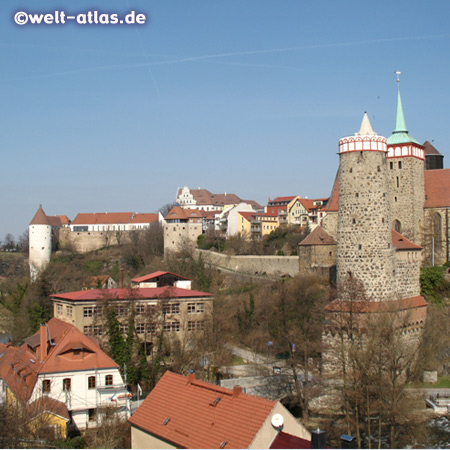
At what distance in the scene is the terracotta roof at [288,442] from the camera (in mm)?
15098

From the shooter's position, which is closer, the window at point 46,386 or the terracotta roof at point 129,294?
the window at point 46,386

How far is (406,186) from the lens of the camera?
38781 mm

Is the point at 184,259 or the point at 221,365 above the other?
the point at 184,259

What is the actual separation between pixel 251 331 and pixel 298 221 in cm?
3658

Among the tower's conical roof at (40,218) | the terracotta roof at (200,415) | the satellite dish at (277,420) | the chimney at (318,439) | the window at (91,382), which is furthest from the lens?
the tower's conical roof at (40,218)

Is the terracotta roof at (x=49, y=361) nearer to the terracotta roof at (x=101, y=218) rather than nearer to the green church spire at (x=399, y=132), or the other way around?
the green church spire at (x=399, y=132)

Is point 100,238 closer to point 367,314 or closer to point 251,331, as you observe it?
point 251,331

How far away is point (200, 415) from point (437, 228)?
2702 cm

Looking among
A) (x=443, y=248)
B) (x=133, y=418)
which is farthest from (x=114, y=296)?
(x=443, y=248)

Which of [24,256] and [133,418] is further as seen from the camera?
[24,256]

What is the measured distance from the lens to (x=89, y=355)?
24.5m

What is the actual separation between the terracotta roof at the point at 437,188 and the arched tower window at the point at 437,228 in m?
0.74

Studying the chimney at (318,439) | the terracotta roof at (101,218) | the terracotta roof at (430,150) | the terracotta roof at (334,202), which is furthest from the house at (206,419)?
the terracotta roof at (101,218)

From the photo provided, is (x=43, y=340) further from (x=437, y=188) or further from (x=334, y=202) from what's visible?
(x=437, y=188)
